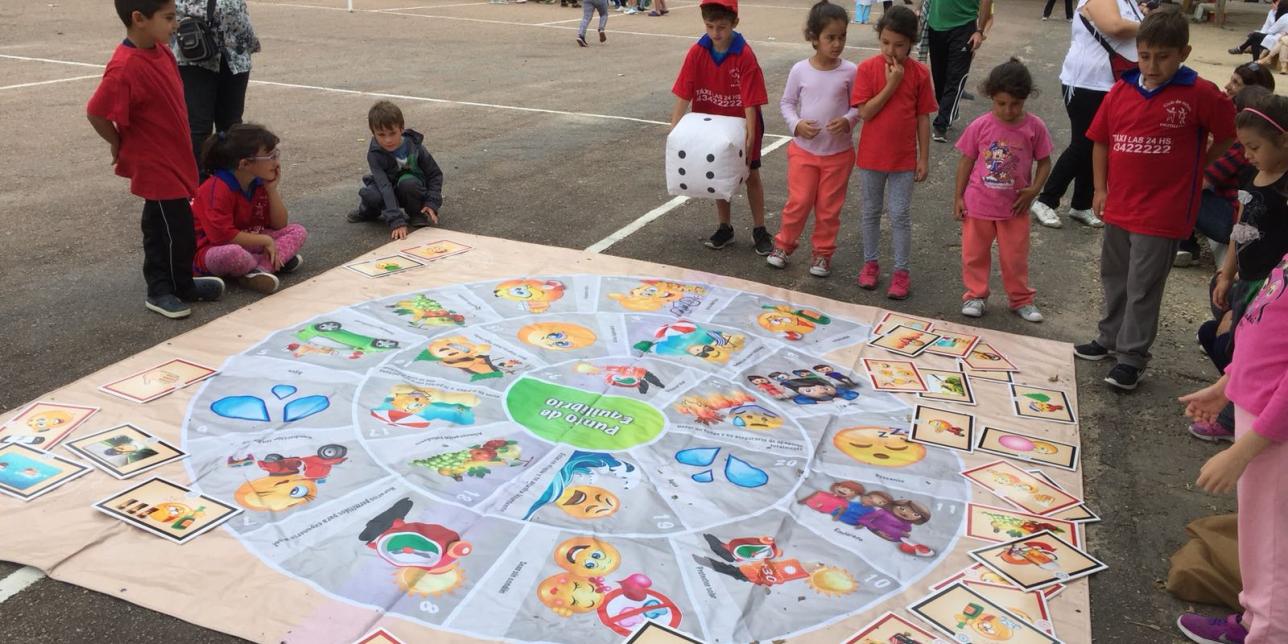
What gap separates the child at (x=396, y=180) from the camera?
Result: 6.35 metres

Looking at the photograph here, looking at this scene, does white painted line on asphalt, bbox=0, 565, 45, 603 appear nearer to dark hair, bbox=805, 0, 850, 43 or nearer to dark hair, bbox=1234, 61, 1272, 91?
dark hair, bbox=805, 0, 850, 43

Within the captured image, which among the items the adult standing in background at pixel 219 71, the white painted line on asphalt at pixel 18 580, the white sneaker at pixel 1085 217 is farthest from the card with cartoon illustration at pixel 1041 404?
the adult standing in background at pixel 219 71

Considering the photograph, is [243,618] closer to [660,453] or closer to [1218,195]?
[660,453]

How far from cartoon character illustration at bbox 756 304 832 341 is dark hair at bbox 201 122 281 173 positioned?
2.90 meters

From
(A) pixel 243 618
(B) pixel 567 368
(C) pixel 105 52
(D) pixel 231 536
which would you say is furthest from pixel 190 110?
(C) pixel 105 52

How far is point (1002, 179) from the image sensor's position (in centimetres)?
518

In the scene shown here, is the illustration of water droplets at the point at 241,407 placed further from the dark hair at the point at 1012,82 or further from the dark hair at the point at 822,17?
the dark hair at the point at 1012,82

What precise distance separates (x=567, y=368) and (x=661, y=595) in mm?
1721

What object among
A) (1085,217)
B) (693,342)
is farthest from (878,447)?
(1085,217)

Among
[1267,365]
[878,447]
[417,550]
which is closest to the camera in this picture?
[1267,365]

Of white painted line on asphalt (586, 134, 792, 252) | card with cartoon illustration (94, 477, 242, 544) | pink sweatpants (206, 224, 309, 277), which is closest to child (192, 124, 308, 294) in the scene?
pink sweatpants (206, 224, 309, 277)

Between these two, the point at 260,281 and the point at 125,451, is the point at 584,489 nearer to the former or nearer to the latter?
the point at 125,451

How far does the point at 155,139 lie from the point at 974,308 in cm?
440

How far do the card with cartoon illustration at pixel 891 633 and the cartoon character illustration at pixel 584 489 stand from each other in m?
0.99
